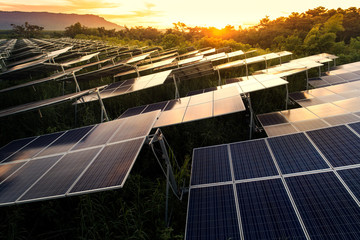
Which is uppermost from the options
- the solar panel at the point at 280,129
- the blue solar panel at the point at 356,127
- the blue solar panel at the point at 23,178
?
the blue solar panel at the point at 23,178

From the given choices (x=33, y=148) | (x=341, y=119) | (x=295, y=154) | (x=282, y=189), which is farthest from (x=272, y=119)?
(x=33, y=148)

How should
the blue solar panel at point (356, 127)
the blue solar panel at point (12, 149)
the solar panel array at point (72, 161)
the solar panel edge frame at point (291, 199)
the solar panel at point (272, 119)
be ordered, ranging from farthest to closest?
1. the solar panel at point (272, 119)
2. the blue solar panel at point (12, 149)
3. the blue solar panel at point (356, 127)
4. the solar panel array at point (72, 161)
5. the solar panel edge frame at point (291, 199)

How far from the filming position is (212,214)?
12.3 ft

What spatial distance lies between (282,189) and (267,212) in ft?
2.21

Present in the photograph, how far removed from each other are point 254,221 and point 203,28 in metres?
61.5

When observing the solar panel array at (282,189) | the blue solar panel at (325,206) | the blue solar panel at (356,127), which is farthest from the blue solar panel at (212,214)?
the blue solar panel at (356,127)

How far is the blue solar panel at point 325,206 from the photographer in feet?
9.71

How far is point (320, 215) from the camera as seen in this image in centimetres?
325

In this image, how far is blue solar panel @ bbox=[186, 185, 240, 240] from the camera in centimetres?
339

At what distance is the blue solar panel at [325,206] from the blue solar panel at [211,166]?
4.73 feet

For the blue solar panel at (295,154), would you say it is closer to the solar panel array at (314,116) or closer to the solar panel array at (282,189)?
the solar panel array at (282,189)

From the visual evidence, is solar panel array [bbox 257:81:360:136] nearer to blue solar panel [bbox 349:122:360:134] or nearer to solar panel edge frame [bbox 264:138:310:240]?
blue solar panel [bbox 349:122:360:134]

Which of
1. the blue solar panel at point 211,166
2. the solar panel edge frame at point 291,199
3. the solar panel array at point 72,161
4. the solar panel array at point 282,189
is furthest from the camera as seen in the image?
the blue solar panel at point 211,166

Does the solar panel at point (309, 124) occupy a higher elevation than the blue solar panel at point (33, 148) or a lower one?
lower
